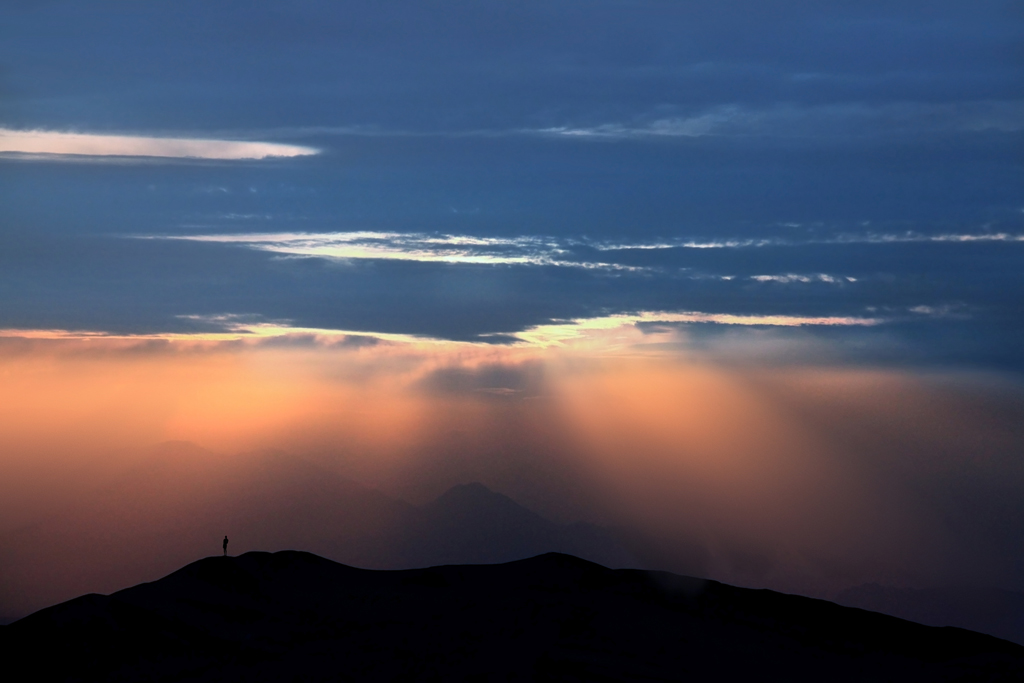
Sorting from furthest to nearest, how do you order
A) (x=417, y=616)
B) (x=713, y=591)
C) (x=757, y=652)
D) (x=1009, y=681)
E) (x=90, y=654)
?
1. (x=713, y=591)
2. (x=417, y=616)
3. (x=757, y=652)
4. (x=90, y=654)
5. (x=1009, y=681)

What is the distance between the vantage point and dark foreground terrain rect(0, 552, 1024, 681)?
64.4 metres

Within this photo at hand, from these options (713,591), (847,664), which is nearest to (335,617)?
(713,591)

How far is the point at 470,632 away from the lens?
70.1 meters

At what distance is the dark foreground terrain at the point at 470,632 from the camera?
211ft

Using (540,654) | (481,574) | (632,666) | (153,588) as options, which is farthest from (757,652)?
(153,588)

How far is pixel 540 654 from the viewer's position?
65.8 m

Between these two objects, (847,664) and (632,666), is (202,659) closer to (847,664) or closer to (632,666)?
(632,666)

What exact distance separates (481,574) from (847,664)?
3037 centimetres

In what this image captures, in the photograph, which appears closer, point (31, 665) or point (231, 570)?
point (31, 665)

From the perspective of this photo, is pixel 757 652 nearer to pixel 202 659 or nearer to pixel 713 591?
pixel 713 591

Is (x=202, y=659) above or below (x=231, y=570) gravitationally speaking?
below

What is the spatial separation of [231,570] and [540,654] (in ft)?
93.9

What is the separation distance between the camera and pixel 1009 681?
60.2 metres

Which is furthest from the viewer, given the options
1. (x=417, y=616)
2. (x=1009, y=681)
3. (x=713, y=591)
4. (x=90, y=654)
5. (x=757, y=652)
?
(x=713, y=591)
